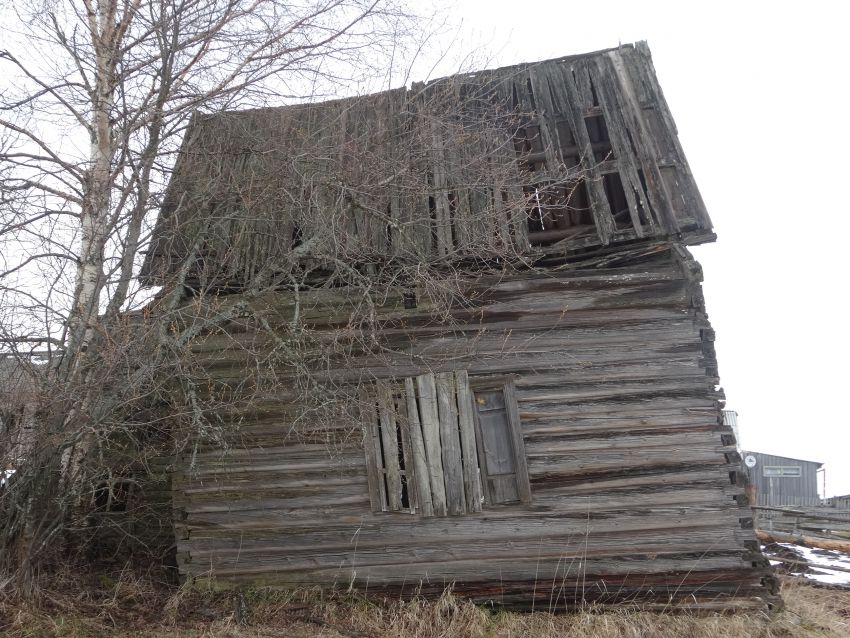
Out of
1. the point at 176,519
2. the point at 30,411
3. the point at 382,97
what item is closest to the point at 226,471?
the point at 176,519

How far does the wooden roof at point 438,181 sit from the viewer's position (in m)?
6.37

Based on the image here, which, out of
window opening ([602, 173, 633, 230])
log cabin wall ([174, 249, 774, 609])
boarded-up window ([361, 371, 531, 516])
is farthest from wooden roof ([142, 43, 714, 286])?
boarded-up window ([361, 371, 531, 516])

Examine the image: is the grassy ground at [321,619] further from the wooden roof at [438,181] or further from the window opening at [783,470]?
the window opening at [783,470]

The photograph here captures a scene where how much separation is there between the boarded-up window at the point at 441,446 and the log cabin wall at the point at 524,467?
3 centimetres

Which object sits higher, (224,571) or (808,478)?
(224,571)

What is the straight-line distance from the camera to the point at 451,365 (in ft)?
21.0

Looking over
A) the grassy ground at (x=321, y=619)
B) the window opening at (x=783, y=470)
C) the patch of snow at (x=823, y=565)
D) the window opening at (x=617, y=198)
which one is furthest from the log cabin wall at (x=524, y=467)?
the window opening at (x=783, y=470)

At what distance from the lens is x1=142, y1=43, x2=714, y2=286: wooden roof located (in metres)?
6.37

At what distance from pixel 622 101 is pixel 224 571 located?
19.8 ft

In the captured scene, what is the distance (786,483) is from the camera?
27.7m

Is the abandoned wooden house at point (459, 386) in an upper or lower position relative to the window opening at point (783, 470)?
upper

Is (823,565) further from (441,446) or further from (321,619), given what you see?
(321,619)

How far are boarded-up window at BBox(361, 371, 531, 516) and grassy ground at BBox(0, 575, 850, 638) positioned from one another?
33.9 inches

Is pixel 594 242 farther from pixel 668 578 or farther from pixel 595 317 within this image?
pixel 668 578
